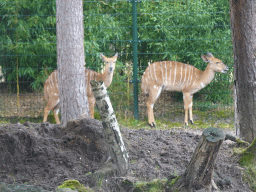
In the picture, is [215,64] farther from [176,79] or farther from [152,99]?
[152,99]

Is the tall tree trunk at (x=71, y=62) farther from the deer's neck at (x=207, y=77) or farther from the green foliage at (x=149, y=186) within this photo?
the deer's neck at (x=207, y=77)

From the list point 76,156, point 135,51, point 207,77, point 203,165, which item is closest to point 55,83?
point 135,51

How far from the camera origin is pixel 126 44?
26.4 feet

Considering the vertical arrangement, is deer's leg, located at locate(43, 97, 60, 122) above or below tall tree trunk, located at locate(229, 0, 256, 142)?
below

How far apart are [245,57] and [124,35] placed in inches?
164

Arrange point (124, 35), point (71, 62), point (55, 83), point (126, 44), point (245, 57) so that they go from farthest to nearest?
point (124, 35), point (126, 44), point (55, 83), point (71, 62), point (245, 57)

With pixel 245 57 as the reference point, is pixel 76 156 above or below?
below

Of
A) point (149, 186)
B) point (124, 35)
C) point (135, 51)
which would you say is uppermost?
point (124, 35)

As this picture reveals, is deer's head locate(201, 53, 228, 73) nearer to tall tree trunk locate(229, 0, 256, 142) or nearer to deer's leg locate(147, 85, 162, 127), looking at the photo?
deer's leg locate(147, 85, 162, 127)

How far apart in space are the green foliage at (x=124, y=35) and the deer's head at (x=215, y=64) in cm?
31

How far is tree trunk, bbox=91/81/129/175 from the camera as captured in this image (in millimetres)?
3412

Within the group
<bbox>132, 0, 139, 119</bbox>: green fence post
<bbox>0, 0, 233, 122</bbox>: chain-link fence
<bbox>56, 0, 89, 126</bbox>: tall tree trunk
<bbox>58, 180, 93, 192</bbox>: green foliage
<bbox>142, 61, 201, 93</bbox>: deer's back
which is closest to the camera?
<bbox>58, 180, 93, 192</bbox>: green foliage

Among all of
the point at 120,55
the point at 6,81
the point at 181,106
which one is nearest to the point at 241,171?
the point at 181,106

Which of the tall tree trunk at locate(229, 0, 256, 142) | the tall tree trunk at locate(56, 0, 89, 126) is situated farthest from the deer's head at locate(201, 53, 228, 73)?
the tall tree trunk at locate(56, 0, 89, 126)
